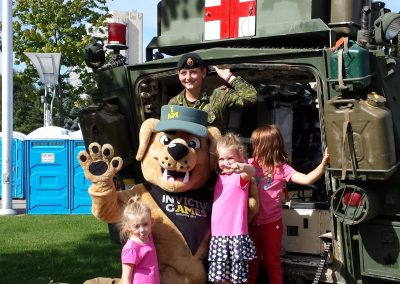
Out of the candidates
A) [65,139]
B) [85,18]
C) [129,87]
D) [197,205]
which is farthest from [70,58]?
[197,205]

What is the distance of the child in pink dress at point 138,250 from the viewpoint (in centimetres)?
372

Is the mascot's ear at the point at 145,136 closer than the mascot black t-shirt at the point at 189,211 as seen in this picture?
No

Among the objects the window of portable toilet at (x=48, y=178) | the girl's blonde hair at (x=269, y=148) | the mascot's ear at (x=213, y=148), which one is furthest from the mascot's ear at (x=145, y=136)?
the window of portable toilet at (x=48, y=178)

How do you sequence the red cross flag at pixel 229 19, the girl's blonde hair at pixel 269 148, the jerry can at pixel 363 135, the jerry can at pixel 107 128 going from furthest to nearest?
1. the jerry can at pixel 107 128
2. the red cross flag at pixel 229 19
3. the girl's blonde hair at pixel 269 148
4. the jerry can at pixel 363 135

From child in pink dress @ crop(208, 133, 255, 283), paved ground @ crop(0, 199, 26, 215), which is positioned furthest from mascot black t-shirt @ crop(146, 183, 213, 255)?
paved ground @ crop(0, 199, 26, 215)

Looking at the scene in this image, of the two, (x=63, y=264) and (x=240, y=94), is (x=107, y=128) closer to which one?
(x=240, y=94)

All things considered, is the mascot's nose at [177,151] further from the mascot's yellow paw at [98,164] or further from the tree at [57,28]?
the tree at [57,28]

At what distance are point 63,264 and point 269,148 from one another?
3.39 meters

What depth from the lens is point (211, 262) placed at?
3.91 meters

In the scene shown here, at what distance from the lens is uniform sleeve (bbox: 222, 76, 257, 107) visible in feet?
13.9

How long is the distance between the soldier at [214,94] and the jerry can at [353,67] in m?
0.75

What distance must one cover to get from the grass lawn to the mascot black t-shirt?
7.36 ft

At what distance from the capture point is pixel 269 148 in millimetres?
4383

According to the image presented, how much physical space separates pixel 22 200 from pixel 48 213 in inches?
129
